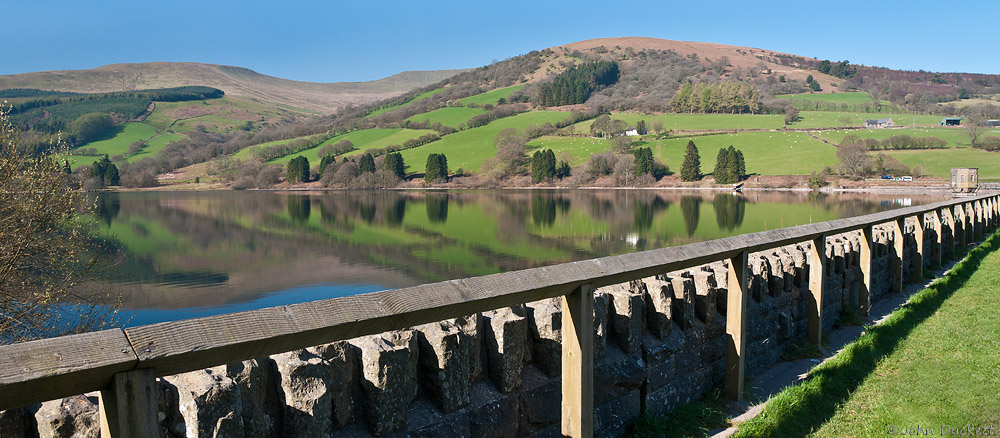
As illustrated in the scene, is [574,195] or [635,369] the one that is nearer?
[635,369]

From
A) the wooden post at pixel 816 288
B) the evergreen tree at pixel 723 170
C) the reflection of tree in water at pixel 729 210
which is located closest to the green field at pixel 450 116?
the evergreen tree at pixel 723 170

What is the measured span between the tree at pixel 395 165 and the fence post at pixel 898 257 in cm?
10610

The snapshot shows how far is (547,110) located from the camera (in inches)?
6570

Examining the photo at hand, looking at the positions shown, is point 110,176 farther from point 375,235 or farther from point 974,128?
point 974,128

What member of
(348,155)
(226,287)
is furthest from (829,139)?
(226,287)

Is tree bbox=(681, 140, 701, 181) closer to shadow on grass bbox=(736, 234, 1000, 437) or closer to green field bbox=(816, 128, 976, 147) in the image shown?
green field bbox=(816, 128, 976, 147)

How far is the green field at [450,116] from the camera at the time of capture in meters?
153

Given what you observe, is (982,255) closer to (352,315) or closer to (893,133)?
(352,315)

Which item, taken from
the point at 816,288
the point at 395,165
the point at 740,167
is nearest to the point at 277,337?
the point at 816,288

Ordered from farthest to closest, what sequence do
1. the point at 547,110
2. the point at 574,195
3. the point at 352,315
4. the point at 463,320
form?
the point at 547,110 → the point at 574,195 → the point at 463,320 → the point at 352,315

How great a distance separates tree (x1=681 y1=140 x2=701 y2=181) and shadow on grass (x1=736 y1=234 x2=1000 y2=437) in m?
95.8

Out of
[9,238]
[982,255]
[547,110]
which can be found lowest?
[982,255]

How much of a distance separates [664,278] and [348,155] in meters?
129

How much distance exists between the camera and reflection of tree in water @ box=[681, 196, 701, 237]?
52.1 metres
